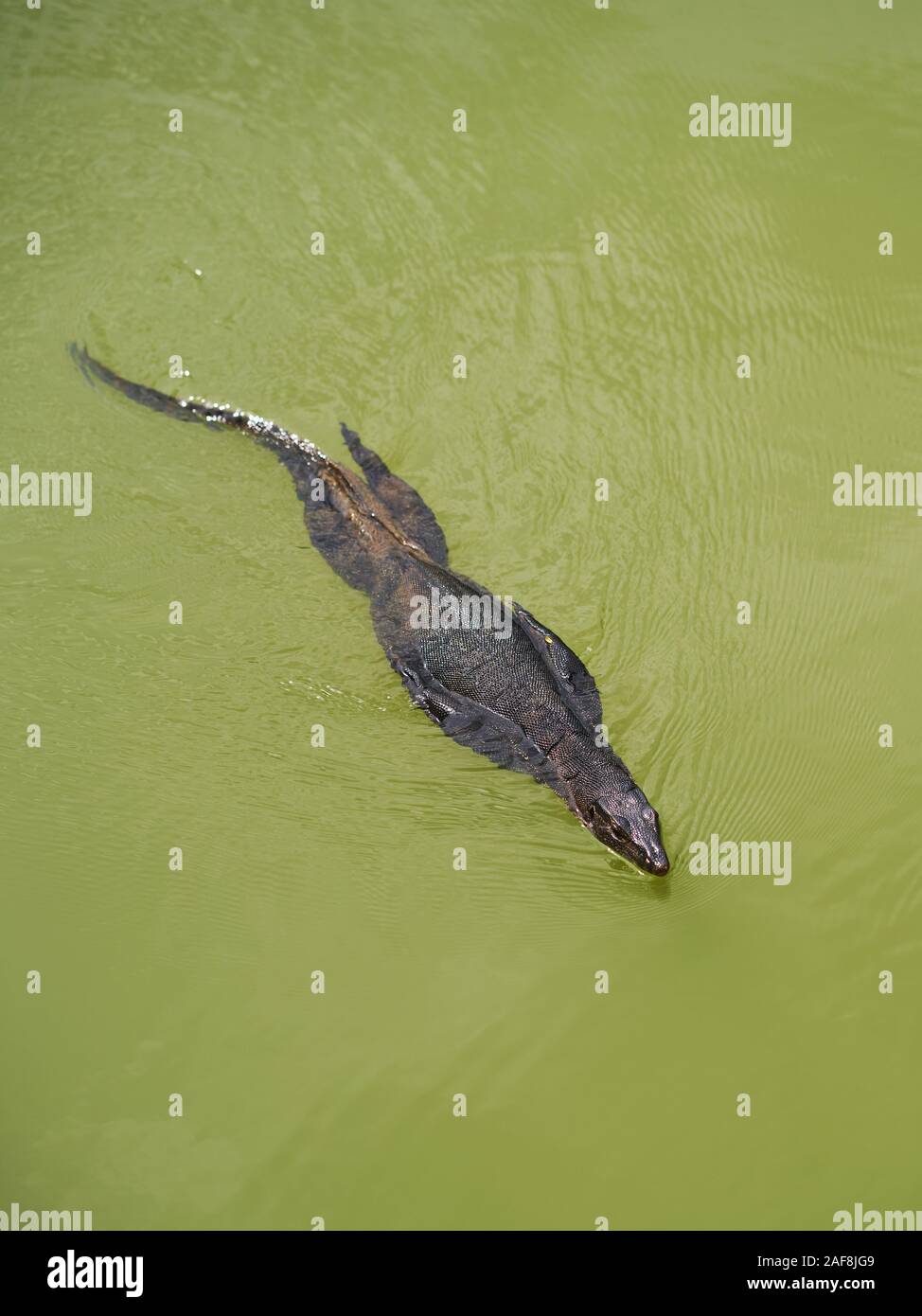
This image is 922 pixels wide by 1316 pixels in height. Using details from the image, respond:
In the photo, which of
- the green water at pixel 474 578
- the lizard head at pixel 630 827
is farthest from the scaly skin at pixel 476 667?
the green water at pixel 474 578

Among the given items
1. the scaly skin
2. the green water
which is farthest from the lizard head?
the green water

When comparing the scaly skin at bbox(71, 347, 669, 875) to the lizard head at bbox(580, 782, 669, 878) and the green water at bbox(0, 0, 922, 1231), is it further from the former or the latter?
the green water at bbox(0, 0, 922, 1231)

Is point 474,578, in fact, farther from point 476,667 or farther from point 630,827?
point 630,827

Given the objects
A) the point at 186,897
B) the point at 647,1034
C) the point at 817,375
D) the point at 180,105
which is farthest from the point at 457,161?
the point at 647,1034

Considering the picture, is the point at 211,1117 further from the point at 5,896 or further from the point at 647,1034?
the point at 647,1034

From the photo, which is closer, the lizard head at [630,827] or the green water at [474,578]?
the green water at [474,578]

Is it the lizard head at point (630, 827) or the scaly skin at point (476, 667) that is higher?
the scaly skin at point (476, 667)

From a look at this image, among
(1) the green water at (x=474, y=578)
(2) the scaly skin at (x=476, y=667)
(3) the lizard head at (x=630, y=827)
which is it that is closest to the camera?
(1) the green water at (x=474, y=578)

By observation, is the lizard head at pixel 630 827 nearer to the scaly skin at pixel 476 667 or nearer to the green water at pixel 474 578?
the scaly skin at pixel 476 667

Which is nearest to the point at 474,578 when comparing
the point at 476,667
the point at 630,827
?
the point at 476,667
